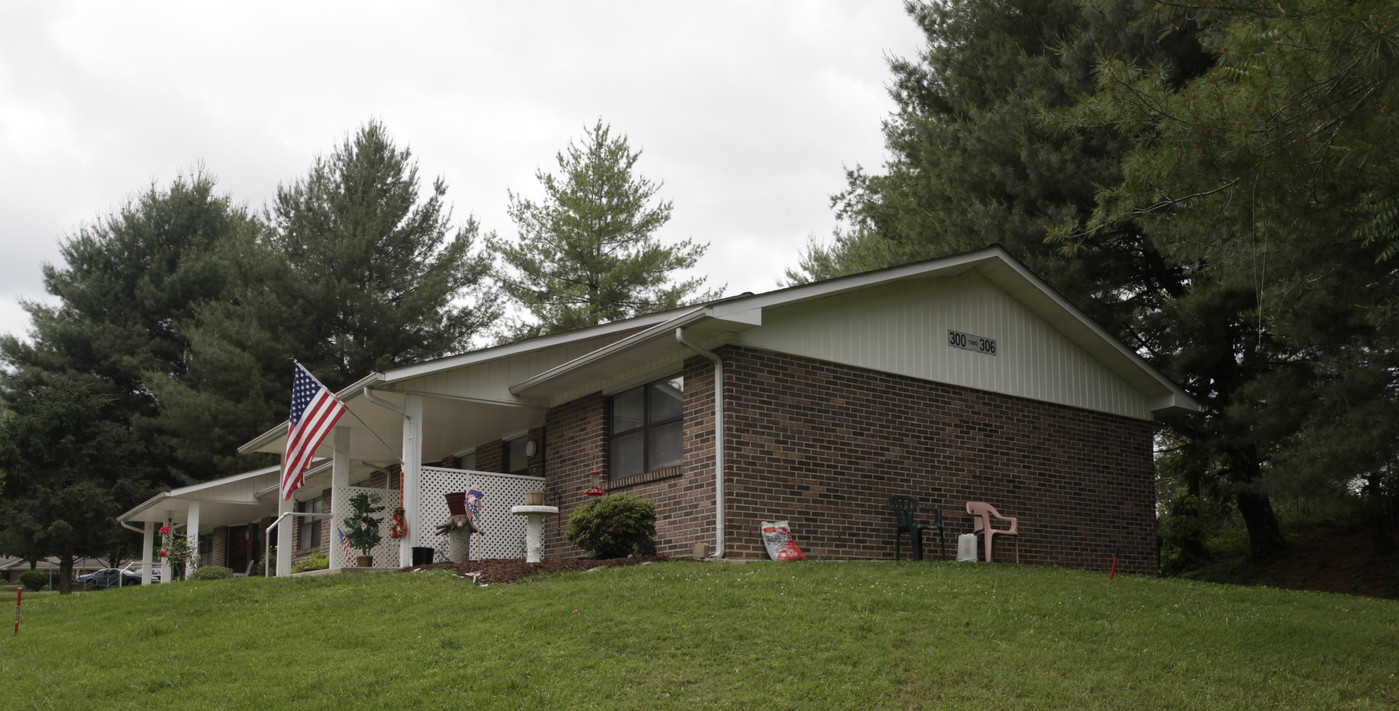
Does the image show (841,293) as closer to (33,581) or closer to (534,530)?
(534,530)

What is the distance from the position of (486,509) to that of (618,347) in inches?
135

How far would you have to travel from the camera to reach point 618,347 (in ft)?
40.0

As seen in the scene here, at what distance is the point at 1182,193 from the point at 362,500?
10388 mm

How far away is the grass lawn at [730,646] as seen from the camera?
6.95 meters

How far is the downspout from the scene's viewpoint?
11.4 metres

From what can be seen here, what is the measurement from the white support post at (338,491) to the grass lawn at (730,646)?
→ 297cm

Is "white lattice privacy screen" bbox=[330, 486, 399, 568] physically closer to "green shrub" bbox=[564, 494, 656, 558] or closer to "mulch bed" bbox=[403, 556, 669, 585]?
"mulch bed" bbox=[403, 556, 669, 585]

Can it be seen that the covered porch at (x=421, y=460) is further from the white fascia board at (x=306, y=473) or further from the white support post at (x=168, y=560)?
the white support post at (x=168, y=560)

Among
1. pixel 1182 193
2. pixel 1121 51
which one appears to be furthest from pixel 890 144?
pixel 1182 193

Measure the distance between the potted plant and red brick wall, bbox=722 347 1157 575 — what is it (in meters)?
5.05

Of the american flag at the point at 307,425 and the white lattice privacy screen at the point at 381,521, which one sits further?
the white lattice privacy screen at the point at 381,521

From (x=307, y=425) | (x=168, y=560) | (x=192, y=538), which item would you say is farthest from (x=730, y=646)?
(x=192, y=538)

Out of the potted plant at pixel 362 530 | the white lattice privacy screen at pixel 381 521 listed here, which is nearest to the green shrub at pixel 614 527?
the potted plant at pixel 362 530

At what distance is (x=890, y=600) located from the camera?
8906mm
